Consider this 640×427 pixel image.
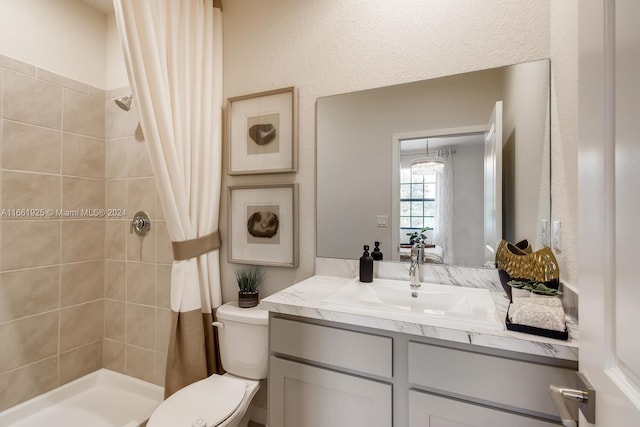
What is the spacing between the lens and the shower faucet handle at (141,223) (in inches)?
81.4

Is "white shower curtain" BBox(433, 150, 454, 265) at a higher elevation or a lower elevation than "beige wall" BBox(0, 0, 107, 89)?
lower

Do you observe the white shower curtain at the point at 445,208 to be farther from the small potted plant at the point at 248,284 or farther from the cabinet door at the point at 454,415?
the small potted plant at the point at 248,284

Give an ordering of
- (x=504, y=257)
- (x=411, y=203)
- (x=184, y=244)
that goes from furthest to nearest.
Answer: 1. (x=184, y=244)
2. (x=411, y=203)
3. (x=504, y=257)

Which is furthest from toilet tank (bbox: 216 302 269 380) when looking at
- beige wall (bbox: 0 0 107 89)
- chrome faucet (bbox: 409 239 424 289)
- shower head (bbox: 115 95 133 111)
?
beige wall (bbox: 0 0 107 89)

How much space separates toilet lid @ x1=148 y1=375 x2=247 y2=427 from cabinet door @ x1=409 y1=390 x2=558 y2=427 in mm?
776

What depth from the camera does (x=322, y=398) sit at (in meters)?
1.13

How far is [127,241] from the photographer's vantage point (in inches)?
84.2

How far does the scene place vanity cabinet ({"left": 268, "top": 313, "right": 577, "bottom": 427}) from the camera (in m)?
0.85

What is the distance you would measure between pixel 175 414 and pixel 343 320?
828 mm

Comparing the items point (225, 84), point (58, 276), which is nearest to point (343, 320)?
point (225, 84)

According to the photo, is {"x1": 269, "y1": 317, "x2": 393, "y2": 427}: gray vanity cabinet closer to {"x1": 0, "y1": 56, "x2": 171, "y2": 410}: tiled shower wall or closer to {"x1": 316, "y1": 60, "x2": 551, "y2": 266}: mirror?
{"x1": 316, "y1": 60, "x2": 551, "y2": 266}: mirror

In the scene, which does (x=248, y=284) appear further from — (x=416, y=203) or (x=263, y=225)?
(x=416, y=203)

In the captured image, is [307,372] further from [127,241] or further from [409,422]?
[127,241]

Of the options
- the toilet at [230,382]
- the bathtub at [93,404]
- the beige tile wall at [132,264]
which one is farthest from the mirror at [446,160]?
the bathtub at [93,404]
